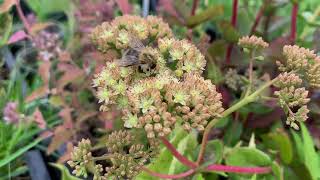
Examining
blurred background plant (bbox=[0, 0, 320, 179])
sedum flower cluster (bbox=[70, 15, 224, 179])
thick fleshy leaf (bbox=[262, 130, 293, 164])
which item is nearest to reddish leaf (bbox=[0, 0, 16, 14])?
blurred background plant (bbox=[0, 0, 320, 179])

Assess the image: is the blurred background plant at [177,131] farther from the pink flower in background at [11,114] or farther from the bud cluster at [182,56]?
the bud cluster at [182,56]

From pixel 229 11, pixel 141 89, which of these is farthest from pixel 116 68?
pixel 229 11

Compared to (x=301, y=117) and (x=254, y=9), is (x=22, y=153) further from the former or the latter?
(x=254, y=9)

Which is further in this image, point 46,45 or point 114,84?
point 46,45

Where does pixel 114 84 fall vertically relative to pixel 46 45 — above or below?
below

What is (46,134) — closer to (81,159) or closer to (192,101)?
(81,159)

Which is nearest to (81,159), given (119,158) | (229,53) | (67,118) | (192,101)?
(119,158)

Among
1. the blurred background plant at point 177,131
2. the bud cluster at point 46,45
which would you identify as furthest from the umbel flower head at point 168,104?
the bud cluster at point 46,45

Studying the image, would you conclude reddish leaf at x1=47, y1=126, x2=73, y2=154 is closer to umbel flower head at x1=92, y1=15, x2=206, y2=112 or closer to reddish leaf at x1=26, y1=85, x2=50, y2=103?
reddish leaf at x1=26, y1=85, x2=50, y2=103
